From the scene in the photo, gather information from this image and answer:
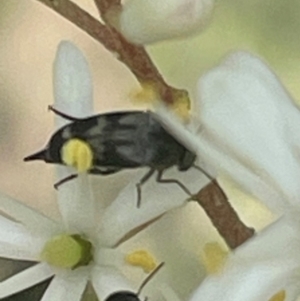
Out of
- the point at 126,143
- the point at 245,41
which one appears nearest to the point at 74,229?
the point at 126,143

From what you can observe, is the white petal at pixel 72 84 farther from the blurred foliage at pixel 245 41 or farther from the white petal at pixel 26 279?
the blurred foliage at pixel 245 41

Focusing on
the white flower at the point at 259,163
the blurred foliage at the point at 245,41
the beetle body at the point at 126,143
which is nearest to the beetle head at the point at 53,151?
the beetle body at the point at 126,143

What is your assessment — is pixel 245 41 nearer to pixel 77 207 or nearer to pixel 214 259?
pixel 77 207

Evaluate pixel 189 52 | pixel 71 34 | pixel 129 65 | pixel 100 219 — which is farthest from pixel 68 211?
pixel 71 34

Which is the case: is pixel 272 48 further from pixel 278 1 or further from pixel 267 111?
pixel 267 111

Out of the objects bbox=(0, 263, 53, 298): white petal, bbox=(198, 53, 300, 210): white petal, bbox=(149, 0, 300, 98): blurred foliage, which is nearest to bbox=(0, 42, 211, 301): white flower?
bbox=(0, 263, 53, 298): white petal

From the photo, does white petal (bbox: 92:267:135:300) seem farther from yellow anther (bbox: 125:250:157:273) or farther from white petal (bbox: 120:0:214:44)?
white petal (bbox: 120:0:214:44)
